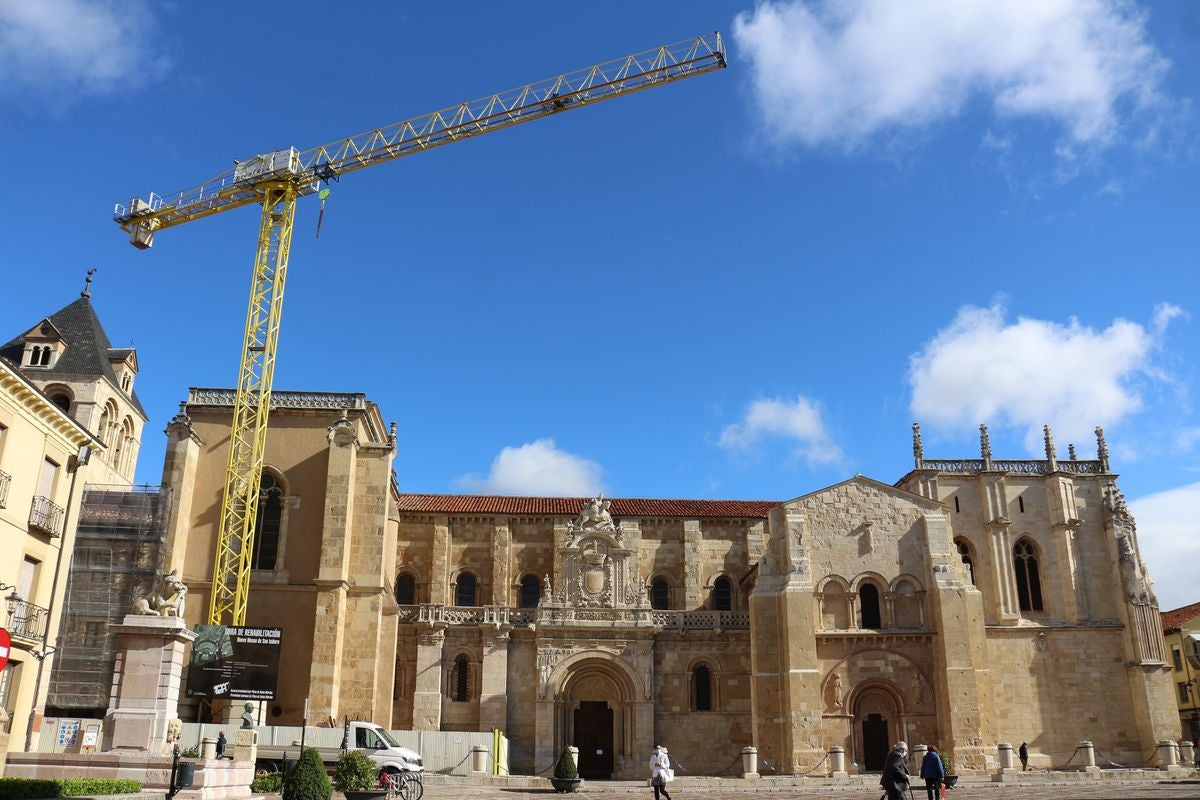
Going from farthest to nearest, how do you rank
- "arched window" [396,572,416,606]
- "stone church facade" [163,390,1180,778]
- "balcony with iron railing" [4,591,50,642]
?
"arched window" [396,572,416,606]
"stone church facade" [163,390,1180,778]
"balcony with iron railing" [4,591,50,642]

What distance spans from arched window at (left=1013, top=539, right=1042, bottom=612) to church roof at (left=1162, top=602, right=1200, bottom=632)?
18.3 meters

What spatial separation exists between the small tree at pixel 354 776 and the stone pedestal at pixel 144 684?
3357 millimetres

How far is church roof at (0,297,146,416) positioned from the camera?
44.4 metres

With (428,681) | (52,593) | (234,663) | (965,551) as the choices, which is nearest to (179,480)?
(234,663)

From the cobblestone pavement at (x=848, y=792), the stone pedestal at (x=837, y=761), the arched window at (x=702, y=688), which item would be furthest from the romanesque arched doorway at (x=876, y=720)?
the cobblestone pavement at (x=848, y=792)

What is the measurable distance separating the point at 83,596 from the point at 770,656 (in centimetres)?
2334

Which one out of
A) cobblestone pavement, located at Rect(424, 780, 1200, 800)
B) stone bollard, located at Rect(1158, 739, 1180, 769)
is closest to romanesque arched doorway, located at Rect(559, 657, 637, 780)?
cobblestone pavement, located at Rect(424, 780, 1200, 800)

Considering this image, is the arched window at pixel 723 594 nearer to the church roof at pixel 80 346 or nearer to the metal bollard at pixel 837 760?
the metal bollard at pixel 837 760

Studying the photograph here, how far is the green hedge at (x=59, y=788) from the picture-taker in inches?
534

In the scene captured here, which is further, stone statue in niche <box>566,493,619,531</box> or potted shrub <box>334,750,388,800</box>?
stone statue in niche <box>566,493,619,531</box>

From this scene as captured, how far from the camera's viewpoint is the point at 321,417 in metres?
36.0

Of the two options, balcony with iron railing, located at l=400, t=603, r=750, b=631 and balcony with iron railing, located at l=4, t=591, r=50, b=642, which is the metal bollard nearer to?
balcony with iron railing, located at l=400, t=603, r=750, b=631

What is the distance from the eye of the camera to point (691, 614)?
36812mm

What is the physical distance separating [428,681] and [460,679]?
131 centimetres
